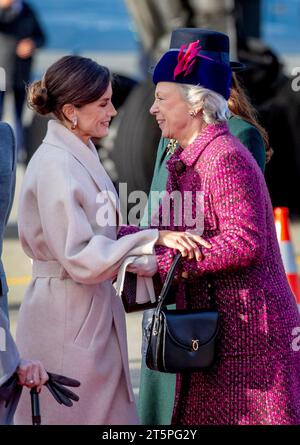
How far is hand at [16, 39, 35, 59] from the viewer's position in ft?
43.9

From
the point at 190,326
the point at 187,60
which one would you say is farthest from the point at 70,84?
the point at 190,326

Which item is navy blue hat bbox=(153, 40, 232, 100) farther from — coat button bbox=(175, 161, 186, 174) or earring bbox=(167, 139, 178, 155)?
earring bbox=(167, 139, 178, 155)

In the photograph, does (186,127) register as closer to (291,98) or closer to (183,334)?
(183,334)

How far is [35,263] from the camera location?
4363 mm

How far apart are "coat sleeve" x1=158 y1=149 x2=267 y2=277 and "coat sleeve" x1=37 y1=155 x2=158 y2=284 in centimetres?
11

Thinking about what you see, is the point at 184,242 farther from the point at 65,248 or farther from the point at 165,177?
the point at 165,177

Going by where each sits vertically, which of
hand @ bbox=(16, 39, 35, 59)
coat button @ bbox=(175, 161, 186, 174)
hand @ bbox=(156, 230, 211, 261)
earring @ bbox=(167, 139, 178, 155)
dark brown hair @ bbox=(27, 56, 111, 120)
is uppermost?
hand @ bbox=(16, 39, 35, 59)

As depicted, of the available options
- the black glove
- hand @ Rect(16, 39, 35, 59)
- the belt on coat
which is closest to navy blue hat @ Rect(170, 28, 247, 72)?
the belt on coat

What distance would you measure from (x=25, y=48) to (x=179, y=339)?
9671mm

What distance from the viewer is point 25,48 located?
44.1ft

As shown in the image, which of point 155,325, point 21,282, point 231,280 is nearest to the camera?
point 155,325

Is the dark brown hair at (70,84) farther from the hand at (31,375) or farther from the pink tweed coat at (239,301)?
the hand at (31,375)
